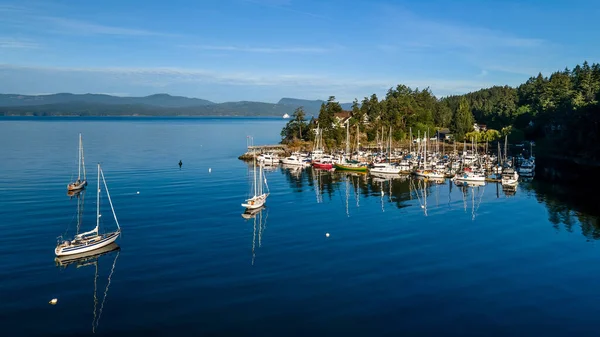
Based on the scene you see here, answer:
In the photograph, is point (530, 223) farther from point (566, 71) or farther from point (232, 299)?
point (566, 71)

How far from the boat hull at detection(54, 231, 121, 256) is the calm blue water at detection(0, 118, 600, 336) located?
3.41 ft

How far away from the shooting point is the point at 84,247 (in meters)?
36.9

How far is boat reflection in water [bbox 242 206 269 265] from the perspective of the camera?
139ft

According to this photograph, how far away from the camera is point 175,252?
37.2 meters

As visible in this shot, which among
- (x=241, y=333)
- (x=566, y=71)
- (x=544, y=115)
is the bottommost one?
(x=241, y=333)

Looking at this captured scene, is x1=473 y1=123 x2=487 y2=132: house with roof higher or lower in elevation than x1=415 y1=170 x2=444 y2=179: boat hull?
higher

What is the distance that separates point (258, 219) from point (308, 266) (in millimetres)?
15252

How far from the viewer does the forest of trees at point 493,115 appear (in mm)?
109619

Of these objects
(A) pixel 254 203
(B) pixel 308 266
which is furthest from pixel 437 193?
(B) pixel 308 266

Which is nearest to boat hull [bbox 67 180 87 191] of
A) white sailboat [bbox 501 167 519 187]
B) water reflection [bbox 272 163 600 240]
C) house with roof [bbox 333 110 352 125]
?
water reflection [bbox 272 163 600 240]

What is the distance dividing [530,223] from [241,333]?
1373 inches

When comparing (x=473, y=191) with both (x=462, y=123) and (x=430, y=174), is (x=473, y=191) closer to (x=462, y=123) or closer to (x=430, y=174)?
(x=430, y=174)

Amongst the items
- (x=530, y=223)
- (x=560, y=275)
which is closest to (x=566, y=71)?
(x=530, y=223)

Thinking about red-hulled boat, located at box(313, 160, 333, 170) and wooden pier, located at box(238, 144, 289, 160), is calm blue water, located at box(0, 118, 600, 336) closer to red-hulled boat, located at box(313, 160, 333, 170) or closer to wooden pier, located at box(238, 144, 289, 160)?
red-hulled boat, located at box(313, 160, 333, 170)
